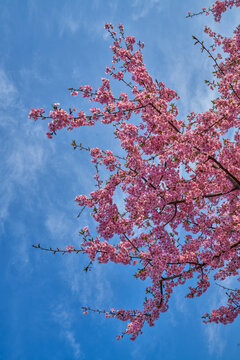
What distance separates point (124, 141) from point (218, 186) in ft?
13.5

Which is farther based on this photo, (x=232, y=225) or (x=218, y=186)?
(x=218, y=186)

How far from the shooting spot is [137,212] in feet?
28.2

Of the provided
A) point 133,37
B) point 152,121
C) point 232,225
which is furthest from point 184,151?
point 133,37

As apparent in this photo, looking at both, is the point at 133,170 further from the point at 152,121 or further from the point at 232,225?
the point at 232,225

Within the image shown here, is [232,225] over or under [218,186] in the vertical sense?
under

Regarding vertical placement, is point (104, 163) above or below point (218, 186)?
above

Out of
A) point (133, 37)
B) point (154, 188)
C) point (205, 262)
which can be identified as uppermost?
point (133, 37)

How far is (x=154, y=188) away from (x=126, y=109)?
2851 mm

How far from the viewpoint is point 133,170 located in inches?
331

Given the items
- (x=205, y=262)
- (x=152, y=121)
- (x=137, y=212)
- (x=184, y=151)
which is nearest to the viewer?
(x=184, y=151)

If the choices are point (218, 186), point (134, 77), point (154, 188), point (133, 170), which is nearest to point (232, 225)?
point (218, 186)

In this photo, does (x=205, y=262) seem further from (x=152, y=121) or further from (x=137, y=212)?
(x=152, y=121)

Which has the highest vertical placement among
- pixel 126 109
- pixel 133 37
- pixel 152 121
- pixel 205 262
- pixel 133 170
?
pixel 133 37

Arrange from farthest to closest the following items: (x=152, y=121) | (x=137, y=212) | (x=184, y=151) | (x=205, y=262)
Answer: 1. (x=205, y=262)
2. (x=137, y=212)
3. (x=152, y=121)
4. (x=184, y=151)
